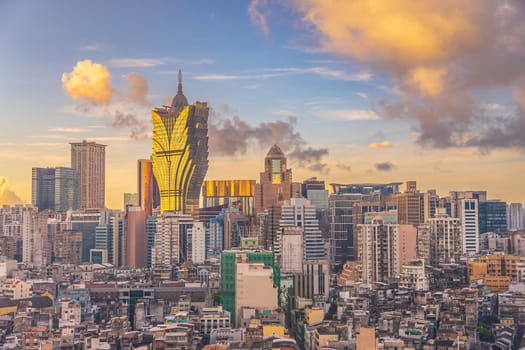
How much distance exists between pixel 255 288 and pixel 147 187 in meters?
24.5

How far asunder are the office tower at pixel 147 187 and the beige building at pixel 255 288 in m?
23.9

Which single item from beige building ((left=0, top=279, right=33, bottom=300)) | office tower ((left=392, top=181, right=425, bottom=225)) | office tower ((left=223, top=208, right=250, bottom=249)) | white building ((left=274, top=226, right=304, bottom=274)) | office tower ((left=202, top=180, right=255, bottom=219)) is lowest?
beige building ((left=0, top=279, right=33, bottom=300))

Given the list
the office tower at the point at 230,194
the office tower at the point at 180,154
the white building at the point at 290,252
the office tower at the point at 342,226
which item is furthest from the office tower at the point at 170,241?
the white building at the point at 290,252

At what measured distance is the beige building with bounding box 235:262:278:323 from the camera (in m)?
15.4

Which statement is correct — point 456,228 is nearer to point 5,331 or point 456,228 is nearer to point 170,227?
point 170,227

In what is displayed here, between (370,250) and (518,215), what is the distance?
795cm

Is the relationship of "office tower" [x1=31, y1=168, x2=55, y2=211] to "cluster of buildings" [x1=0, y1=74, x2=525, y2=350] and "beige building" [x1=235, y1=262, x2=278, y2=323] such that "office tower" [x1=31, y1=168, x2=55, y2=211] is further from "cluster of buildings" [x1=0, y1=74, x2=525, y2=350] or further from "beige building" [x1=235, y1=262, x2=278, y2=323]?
"beige building" [x1=235, y1=262, x2=278, y2=323]

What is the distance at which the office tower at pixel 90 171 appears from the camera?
40250mm

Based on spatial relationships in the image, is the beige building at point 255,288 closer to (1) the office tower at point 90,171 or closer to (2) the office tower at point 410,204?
(2) the office tower at point 410,204

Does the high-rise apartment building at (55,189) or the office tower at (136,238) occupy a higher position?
the high-rise apartment building at (55,189)


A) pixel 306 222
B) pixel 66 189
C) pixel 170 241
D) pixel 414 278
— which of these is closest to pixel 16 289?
pixel 414 278

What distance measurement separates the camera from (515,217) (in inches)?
1063

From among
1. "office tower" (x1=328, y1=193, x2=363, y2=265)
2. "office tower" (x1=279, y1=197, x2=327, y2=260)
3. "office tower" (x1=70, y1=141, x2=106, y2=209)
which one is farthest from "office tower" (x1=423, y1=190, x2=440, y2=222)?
"office tower" (x1=70, y1=141, x2=106, y2=209)

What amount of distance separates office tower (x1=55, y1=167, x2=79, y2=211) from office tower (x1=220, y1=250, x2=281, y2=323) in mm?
24195
